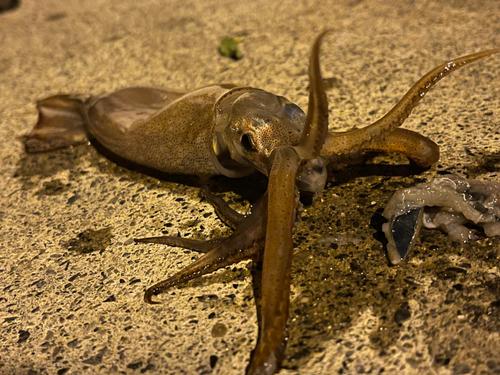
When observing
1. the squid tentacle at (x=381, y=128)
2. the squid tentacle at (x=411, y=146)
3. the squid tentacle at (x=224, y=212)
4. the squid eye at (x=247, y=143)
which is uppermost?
the squid tentacle at (x=381, y=128)

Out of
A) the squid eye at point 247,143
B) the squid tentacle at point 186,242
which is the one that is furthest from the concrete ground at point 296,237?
the squid eye at point 247,143

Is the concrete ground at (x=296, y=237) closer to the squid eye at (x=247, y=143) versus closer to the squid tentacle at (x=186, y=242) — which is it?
the squid tentacle at (x=186, y=242)

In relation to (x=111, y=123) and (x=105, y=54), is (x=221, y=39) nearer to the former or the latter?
(x=105, y=54)

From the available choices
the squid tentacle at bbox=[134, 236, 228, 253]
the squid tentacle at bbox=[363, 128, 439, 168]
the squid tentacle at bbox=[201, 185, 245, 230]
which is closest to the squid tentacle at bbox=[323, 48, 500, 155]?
the squid tentacle at bbox=[363, 128, 439, 168]

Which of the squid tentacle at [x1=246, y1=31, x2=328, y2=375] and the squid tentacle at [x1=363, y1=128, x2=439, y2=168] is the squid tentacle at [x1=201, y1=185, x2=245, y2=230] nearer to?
the squid tentacle at [x1=246, y1=31, x2=328, y2=375]

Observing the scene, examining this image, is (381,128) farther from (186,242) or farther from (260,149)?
(186,242)
